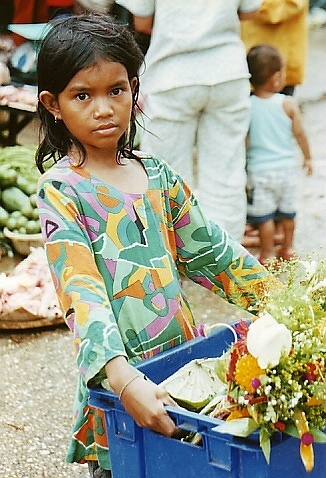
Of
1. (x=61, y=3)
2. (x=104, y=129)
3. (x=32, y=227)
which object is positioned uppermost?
(x=104, y=129)

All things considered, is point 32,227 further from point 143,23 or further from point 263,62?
point 263,62

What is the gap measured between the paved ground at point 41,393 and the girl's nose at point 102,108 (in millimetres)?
635

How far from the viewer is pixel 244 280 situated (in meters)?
2.45

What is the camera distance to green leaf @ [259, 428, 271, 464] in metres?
1.76

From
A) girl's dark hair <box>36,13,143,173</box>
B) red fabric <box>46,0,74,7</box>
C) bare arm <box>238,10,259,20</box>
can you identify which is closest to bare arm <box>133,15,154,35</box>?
bare arm <box>238,10,259,20</box>

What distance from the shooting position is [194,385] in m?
2.09

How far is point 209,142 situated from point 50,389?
1671 millimetres

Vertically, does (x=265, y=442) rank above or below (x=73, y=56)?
below

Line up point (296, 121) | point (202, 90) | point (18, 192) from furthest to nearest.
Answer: point (18, 192)
point (296, 121)
point (202, 90)

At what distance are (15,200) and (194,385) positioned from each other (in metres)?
3.27

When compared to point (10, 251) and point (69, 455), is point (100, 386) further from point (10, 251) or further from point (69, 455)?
point (10, 251)

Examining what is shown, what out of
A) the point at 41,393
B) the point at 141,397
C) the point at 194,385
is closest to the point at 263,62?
the point at 41,393

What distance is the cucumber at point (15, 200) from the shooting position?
5.15 m

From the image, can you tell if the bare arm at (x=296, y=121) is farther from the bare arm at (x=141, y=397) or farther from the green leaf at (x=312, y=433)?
the green leaf at (x=312, y=433)
